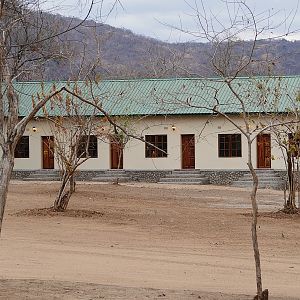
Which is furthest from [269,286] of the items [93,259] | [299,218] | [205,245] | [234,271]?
[299,218]

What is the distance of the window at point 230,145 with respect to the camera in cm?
4056

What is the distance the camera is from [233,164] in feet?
133

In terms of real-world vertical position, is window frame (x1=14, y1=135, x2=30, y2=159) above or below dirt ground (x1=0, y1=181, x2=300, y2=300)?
above

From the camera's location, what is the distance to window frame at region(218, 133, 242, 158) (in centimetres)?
4050

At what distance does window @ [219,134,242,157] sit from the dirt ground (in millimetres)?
10517

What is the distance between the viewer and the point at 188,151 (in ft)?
136

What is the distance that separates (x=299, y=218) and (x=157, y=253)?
847 cm


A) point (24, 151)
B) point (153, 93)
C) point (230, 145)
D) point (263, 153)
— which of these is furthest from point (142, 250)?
point (24, 151)

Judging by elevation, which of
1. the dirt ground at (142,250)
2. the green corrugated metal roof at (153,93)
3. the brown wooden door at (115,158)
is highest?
the green corrugated metal roof at (153,93)

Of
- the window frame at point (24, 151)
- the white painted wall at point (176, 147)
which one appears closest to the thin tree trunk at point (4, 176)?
the white painted wall at point (176, 147)

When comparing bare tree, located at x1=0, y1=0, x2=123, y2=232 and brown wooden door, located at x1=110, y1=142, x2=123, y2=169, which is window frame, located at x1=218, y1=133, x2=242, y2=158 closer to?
brown wooden door, located at x1=110, y1=142, x2=123, y2=169

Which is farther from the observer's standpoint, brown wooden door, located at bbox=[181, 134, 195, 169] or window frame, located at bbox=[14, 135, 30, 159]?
window frame, located at bbox=[14, 135, 30, 159]

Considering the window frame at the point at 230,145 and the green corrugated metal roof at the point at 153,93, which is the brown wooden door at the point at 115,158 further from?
the window frame at the point at 230,145

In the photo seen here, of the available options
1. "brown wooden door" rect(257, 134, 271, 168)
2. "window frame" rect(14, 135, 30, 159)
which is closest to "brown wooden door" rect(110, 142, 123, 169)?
"window frame" rect(14, 135, 30, 159)
